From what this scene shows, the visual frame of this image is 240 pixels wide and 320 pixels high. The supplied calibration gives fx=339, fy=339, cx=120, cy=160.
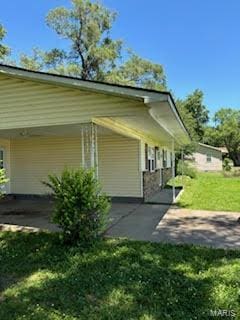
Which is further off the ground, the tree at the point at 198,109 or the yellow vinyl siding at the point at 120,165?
the tree at the point at 198,109

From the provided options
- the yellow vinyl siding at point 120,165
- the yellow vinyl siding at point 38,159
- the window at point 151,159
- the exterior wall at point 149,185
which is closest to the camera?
the yellow vinyl siding at point 120,165

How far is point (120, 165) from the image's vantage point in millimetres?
13086

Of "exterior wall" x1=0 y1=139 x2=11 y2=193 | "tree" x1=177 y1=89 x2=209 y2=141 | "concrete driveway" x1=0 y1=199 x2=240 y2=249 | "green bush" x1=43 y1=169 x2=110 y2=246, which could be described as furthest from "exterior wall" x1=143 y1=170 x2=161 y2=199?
"tree" x1=177 y1=89 x2=209 y2=141

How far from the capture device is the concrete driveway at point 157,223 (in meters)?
7.09

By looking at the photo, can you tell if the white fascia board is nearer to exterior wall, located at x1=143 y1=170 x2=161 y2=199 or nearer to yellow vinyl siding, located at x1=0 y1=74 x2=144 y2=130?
yellow vinyl siding, located at x1=0 y1=74 x2=144 y2=130

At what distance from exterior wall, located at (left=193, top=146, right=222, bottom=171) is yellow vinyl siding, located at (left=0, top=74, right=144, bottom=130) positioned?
41373 mm

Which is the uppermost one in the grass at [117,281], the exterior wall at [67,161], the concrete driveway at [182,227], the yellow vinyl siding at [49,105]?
the yellow vinyl siding at [49,105]

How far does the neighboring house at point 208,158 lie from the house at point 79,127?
30863 mm

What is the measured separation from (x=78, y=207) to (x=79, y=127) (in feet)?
13.0

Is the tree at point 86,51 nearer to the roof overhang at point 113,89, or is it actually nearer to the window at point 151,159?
the window at point 151,159

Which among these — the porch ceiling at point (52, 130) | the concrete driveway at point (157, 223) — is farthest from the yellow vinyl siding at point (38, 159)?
the concrete driveway at point (157, 223)

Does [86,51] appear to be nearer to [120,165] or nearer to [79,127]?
[120,165]

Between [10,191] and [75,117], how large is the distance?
26.4 feet

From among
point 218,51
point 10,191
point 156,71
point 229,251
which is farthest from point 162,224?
point 156,71
